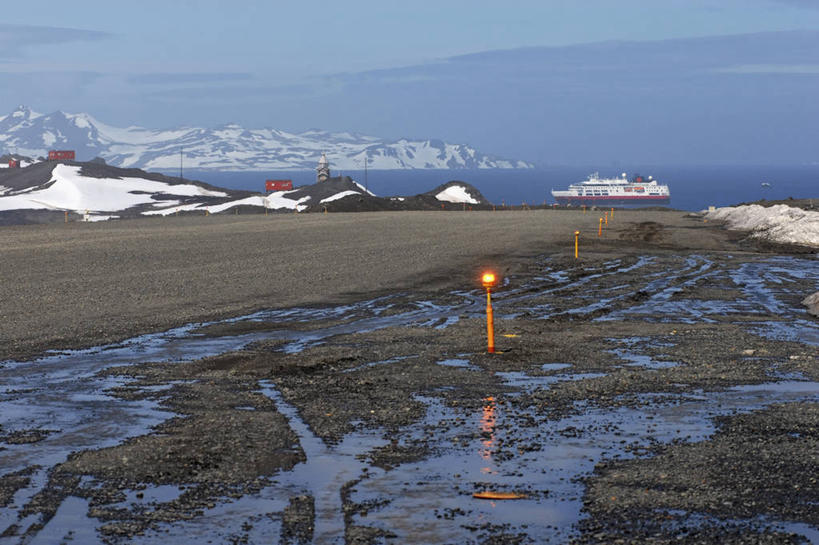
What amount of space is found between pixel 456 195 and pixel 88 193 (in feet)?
168

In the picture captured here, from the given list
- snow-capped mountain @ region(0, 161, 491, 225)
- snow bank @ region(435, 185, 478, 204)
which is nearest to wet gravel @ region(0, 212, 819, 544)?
snow-capped mountain @ region(0, 161, 491, 225)

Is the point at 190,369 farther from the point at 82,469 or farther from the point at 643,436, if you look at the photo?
the point at 643,436

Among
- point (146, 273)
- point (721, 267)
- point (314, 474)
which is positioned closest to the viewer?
point (314, 474)

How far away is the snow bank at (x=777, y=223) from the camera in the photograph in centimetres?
4469

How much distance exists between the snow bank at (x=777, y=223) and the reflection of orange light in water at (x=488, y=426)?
34392mm

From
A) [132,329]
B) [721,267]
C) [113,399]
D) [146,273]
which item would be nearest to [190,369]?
[113,399]

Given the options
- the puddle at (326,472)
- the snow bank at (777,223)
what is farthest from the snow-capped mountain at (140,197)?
the puddle at (326,472)

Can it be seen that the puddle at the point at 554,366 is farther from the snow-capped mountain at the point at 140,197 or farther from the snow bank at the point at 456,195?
the snow bank at the point at 456,195

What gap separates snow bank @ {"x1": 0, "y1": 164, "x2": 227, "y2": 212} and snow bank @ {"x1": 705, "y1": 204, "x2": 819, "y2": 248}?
80.6m

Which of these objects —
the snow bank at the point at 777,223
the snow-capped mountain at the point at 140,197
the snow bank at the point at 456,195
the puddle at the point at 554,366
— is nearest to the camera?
the puddle at the point at 554,366

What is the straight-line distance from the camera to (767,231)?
164 ft

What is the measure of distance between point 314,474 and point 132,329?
10.5 metres

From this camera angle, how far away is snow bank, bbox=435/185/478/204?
379ft

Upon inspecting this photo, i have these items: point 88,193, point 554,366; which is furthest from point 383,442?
point 88,193
